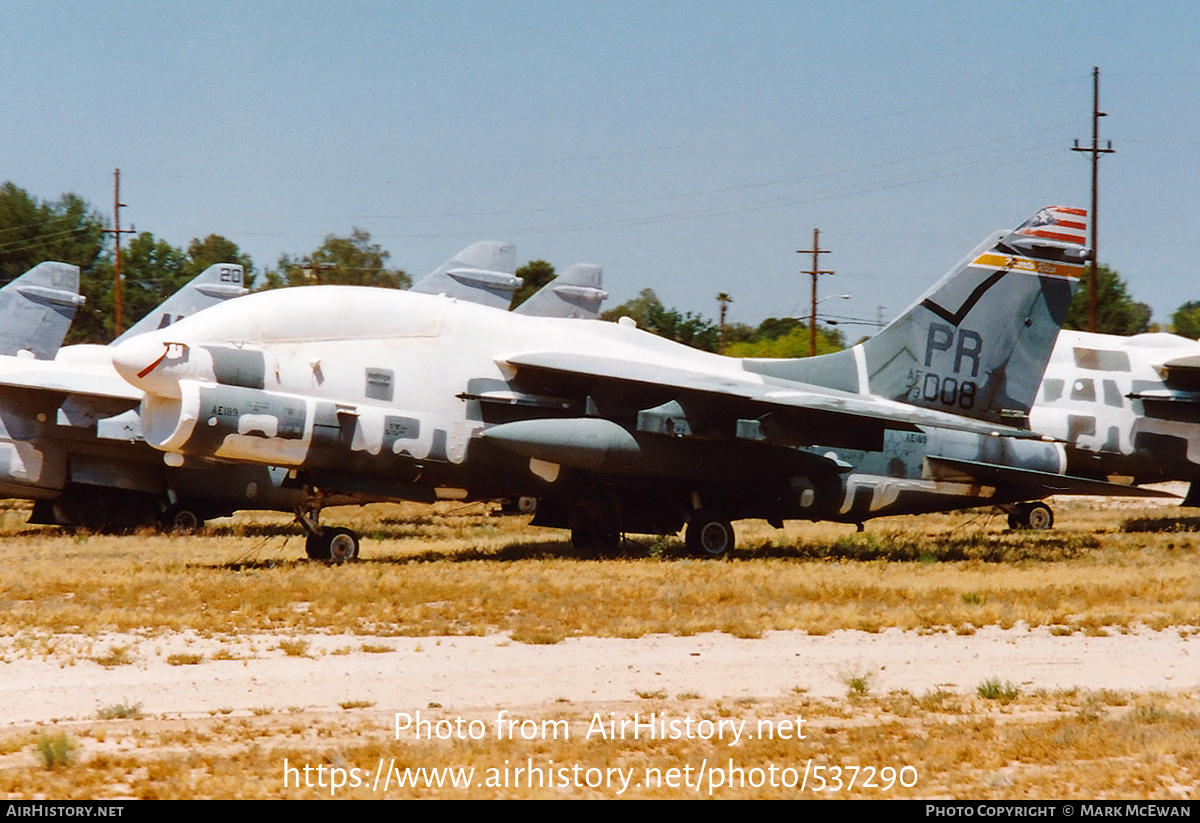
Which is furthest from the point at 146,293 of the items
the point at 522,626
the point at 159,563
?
the point at 522,626

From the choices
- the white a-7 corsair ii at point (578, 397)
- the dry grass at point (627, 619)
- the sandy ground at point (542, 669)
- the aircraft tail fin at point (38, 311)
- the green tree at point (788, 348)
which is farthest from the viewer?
the green tree at point (788, 348)

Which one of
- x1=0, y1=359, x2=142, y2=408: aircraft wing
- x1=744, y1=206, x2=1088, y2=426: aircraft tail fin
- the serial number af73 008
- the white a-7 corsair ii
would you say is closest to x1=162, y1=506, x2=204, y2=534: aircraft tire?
x1=0, y1=359, x2=142, y2=408: aircraft wing

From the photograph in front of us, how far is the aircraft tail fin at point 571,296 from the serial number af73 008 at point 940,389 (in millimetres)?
10812

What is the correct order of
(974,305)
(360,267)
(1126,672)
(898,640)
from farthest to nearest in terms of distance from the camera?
(360,267) → (974,305) → (898,640) → (1126,672)

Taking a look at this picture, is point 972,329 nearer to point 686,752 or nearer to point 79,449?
point 686,752

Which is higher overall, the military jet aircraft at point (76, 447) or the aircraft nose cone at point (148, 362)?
the aircraft nose cone at point (148, 362)

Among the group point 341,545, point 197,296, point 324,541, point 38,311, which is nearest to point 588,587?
point 341,545

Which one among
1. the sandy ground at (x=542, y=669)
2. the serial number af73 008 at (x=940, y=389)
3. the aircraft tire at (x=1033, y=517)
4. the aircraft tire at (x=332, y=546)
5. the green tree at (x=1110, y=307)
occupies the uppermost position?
the green tree at (x=1110, y=307)

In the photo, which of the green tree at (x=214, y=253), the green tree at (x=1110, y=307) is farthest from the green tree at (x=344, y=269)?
the green tree at (x=1110, y=307)

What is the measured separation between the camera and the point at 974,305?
22.0m

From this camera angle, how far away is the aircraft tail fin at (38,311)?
29500 mm

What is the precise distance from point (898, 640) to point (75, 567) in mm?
11600

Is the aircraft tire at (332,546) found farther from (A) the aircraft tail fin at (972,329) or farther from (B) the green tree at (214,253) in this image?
(B) the green tree at (214,253)

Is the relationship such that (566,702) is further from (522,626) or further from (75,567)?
(75,567)
